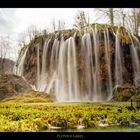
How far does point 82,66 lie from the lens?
3166 mm

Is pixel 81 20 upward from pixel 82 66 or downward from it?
upward

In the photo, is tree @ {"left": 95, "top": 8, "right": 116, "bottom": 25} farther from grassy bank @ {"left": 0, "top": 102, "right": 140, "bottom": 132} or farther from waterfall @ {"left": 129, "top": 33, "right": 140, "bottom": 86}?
grassy bank @ {"left": 0, "top": 102, "right": 140, "bottom": 132}

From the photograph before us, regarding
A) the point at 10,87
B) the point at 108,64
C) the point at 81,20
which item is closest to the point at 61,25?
the point at 81,20

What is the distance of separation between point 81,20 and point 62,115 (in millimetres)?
795

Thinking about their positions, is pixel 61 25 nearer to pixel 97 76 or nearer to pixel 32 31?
pixel 32 31

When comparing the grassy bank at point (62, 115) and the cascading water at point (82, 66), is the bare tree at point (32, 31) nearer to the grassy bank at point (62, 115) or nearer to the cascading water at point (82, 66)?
the cascading water at point (82, 66)

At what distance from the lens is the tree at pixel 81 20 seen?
3.10 metres

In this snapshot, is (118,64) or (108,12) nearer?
(108,12)

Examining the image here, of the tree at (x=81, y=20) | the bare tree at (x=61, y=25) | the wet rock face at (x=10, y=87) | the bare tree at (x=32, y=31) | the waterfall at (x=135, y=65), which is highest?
the tree at (x=81, y=20)

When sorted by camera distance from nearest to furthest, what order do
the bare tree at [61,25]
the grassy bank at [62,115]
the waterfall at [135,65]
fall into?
1. the grassy bank at [62,115]
2. the waterfall at [135,65]
3. the bare tree at [61,25]

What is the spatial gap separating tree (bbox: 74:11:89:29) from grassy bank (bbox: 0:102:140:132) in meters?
0.66

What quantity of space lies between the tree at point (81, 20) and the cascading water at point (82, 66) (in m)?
0.06

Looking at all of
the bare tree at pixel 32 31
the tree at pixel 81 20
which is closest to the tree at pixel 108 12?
the tree at pixel 81 20
